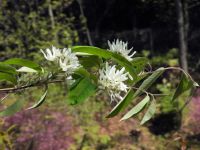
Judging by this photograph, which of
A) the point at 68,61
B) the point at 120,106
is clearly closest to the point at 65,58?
the point at 68,61

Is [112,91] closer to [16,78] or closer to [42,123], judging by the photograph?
[16,78]

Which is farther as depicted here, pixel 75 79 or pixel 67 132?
pixel 67 132

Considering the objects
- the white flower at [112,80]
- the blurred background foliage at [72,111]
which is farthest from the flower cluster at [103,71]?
the blurred background foliage at [72,111]

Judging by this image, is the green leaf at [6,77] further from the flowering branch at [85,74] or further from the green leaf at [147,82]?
the green leaf at [147,82]

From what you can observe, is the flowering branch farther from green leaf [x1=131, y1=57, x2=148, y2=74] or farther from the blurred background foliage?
the blurred background foliage

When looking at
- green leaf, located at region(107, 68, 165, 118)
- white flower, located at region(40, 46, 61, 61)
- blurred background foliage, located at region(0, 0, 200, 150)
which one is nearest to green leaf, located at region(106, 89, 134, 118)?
green leaf, located at region(107, 68, 165, 118)

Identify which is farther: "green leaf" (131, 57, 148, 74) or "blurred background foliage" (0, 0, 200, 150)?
"blurred background foliage" (0, 0, 200, 150)

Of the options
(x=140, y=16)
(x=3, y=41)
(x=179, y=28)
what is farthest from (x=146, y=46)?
(x=3, y=41)
